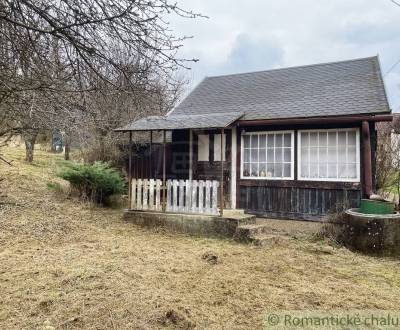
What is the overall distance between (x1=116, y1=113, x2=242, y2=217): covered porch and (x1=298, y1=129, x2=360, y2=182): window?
1956mm

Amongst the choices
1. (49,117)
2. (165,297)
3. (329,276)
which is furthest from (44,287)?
(329,276)

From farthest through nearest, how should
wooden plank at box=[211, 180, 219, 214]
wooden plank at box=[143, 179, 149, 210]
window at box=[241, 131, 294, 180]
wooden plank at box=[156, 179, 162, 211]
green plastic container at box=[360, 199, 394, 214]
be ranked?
window at box=[241, 131, 294, 180] < wooden plank at box=[143, 179, 149, 210] < wooden plank at box=[156, 179, 162, 211] < wooden plank at box=[211, 180, 219, 214] < green plastic container at box=[360, 199, 394, 214]

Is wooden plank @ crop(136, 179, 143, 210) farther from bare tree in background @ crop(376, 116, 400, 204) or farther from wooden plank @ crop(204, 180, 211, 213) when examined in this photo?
bare tree in background @ crop(376, 116, 400, 204)

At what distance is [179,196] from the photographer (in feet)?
30.1

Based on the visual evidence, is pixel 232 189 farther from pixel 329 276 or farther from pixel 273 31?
pixel 329 276

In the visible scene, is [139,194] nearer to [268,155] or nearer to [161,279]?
[268,155]

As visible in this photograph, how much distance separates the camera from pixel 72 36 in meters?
3.29

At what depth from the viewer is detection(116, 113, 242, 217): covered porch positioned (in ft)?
29.6

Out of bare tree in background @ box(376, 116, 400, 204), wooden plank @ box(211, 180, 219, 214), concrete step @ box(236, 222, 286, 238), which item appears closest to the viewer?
concrete step @ box(236, 222, 286, 238)

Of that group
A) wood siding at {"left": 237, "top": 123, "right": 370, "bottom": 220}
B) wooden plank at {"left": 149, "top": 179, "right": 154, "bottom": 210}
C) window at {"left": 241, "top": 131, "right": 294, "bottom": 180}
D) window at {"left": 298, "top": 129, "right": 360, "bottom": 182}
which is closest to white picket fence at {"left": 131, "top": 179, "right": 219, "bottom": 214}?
wooden plank at {"left": 149, "top": 179, "right": 154, "bottom": 210}

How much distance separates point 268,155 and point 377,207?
3.62m

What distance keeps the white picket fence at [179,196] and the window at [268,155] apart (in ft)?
6.05

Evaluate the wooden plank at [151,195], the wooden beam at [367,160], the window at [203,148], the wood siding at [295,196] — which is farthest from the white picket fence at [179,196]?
the wooden beam at [367,160]

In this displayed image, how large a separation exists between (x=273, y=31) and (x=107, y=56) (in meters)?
7.54
